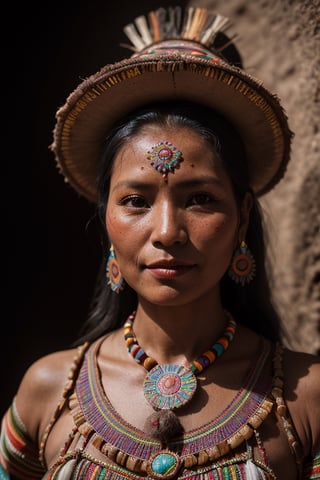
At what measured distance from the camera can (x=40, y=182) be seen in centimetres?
Answer: 350

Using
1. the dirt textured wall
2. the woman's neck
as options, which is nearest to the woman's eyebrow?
the woman's neck

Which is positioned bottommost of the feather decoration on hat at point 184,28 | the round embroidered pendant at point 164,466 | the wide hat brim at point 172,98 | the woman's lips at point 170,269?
the round embroidered pendant at point 164,466

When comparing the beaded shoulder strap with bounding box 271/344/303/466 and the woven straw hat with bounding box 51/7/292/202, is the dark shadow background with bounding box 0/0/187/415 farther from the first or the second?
the beaded shoulder strap with bounding box 271/344/303/466

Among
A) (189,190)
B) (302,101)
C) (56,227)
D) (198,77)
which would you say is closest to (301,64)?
(302,101)

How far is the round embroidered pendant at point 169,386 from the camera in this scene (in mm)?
2070

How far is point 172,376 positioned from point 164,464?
281 millimetres

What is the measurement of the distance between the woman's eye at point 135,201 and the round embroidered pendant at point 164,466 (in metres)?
0.75

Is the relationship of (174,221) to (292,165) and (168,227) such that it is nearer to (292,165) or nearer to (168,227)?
(168,227)

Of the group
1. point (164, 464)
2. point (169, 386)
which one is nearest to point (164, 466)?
point (164, 464)

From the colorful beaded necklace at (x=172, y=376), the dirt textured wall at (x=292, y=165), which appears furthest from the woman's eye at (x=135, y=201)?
the dirt textured wall at (x=292, y=165)

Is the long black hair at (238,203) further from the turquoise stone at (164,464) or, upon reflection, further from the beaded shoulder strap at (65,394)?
the turquoise stone at (164,464)

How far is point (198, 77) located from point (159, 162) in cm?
31

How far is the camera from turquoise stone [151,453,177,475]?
6.39 feet

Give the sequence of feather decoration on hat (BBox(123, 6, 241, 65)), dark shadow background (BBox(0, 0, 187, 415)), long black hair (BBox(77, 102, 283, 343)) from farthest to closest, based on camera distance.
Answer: dark shadow background (BBox(0, 0, 187, 415))
feather decoration on hat (BBox(123, 6, 241, 65))
long black hair (BBox(77, 102, 283, 343))
